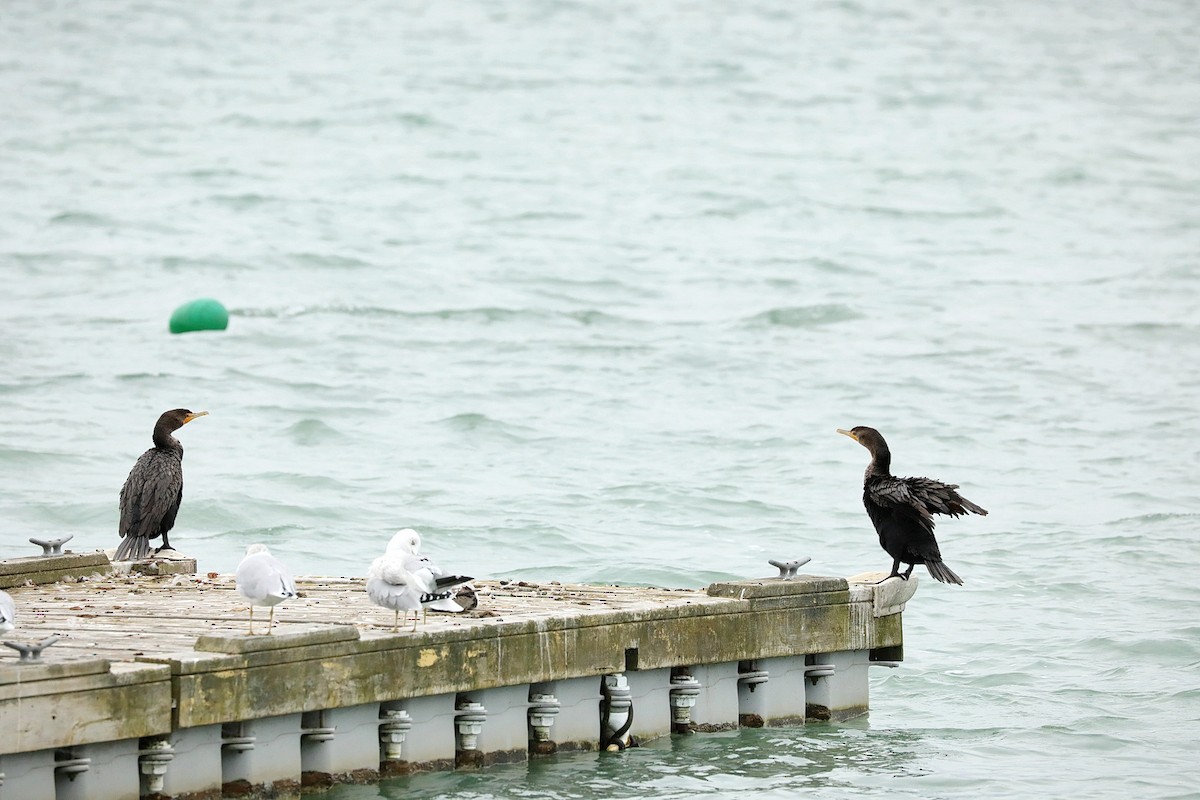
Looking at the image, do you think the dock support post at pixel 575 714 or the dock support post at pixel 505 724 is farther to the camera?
the dock support post at pixel 575 714

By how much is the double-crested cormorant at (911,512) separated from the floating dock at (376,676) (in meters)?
0.27

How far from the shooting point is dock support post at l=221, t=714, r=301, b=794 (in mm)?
10820

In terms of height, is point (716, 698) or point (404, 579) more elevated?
point (404, 579)

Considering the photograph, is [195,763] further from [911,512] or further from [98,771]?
[911,512]

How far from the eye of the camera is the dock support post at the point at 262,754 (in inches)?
426

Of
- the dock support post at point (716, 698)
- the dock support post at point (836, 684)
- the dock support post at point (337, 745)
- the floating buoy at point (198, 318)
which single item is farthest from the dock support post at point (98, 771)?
the floating buoy at point (198, 318)

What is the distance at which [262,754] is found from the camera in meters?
10.9

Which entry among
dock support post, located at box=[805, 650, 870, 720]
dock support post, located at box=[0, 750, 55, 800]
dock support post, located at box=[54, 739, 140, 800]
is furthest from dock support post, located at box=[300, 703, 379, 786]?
A: dock support post, located at box=[805, 650, 870, 720]

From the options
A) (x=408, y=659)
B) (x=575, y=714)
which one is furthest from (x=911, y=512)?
(x=408, y=659)

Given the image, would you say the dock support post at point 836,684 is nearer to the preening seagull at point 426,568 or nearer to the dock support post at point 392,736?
the preening seagull at point 426,568

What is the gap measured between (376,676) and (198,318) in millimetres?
25039

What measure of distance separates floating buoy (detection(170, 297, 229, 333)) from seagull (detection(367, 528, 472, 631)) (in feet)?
81.3

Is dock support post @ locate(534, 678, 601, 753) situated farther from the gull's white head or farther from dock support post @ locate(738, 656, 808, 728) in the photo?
the gull's white head

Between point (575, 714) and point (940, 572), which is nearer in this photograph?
point (575, 714)
